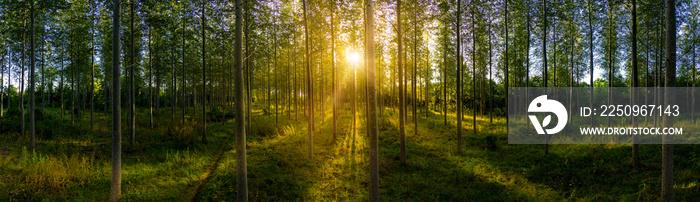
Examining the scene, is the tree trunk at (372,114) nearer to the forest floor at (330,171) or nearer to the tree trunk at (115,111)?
the forest floor at (330,171)

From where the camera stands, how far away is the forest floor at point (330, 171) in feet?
22.4

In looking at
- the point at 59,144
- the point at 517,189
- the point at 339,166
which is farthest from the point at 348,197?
the point at 59,144

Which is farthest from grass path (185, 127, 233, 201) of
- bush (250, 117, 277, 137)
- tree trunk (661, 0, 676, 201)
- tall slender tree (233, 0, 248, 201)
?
tree trunk (661, 0, 676, 201)

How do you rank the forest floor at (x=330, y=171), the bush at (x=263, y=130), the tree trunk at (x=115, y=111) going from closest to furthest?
Answer: the tree trunk at (x=115, y=111), the forest floor at (x=330, y=171), the bush at (x=263, y=130)

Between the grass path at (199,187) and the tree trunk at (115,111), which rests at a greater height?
the tree trunk at (115,111)

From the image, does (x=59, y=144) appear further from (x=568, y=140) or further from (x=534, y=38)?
(x=534, y=38)

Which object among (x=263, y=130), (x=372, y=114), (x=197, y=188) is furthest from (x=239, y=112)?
(x=263, y=130)

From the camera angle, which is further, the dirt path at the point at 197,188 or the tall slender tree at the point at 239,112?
the dirt path at the point at 197,188

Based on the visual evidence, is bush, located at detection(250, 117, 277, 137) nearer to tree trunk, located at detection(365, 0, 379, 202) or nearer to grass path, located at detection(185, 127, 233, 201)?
grass path, located at detection(185, 127, 233, 201)

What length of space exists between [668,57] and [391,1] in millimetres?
A: 8459

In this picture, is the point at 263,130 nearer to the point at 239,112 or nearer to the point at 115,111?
the point at 115,111

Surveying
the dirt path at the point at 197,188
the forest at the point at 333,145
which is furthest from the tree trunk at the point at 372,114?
the dirt path at the point at 197,188

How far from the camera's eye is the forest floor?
269 inches

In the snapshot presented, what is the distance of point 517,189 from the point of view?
306 inches
